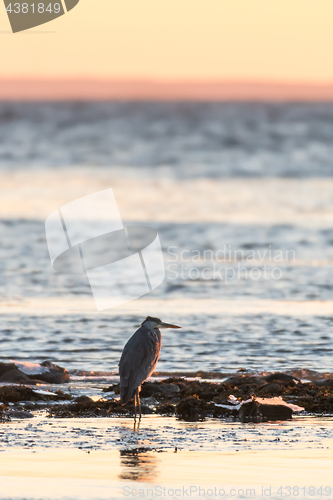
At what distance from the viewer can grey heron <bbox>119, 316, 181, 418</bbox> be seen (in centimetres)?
947

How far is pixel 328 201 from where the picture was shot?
3609 cm

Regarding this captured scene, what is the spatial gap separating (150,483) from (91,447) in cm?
127

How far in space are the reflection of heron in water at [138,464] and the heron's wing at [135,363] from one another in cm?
204

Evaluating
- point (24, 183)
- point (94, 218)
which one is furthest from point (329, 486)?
point (24, 183)

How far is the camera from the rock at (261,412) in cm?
899

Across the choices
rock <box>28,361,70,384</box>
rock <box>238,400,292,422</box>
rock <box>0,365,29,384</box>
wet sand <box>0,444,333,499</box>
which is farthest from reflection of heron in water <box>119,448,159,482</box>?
rock <box>0,365,29,384</box>

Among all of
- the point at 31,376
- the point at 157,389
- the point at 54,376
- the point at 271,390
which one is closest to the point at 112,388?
the point at 157,389

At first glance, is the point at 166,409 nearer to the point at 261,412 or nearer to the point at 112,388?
the point at 261,412

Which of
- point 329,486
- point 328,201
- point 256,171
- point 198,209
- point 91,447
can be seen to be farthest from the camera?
point 256,171

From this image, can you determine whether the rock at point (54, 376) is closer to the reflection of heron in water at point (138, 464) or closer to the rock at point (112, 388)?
the rock at point (112, 388)

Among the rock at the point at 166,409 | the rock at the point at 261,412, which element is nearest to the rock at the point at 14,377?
the rock at the point at 166,409

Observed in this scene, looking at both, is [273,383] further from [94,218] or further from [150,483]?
[94,218]

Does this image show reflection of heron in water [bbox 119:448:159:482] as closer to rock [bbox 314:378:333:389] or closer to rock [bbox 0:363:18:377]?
rock [bbox 314:378:333:389]

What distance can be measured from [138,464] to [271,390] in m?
3.98
